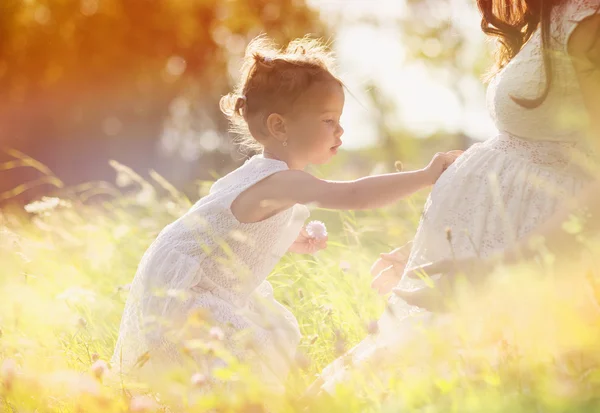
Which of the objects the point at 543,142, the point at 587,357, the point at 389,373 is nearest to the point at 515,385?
the point at 587,357

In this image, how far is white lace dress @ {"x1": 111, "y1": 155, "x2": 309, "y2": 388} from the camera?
101 inches

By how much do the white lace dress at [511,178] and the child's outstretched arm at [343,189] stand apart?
249mm

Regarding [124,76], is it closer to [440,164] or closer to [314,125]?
[314,125]

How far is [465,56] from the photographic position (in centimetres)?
1330

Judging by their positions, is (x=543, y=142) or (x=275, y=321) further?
(x=275, y=321)

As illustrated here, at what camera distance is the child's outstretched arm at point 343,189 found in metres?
2.45

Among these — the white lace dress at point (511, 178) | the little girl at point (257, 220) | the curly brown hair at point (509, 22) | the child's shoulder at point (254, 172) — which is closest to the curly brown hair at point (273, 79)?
the little girl at point (257, 220)

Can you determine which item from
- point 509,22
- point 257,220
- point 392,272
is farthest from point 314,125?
point 509,22

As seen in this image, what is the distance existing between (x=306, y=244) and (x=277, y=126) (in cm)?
63

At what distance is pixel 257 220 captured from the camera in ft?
9.01

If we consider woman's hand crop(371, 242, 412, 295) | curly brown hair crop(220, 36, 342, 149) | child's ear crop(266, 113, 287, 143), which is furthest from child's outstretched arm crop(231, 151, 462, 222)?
curly brown hair crop(220, 36, 342, 149)

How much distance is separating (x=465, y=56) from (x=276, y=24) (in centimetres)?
379

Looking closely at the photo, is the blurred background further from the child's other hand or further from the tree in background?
the child's other hand

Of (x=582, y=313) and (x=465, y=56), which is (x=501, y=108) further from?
(x=465, y=56)
